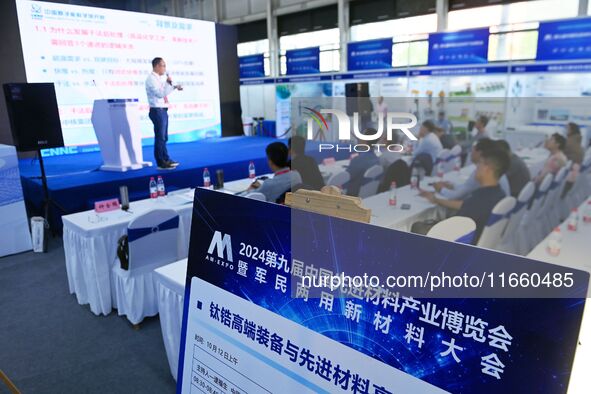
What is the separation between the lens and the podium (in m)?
5.07

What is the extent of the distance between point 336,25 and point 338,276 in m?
10.2

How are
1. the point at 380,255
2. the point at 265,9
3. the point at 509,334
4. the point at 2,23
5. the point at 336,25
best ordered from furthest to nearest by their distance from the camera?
the point at 265,9
the point at 336,25
the point at 2,23
the point at 380,255
the point at 509,334

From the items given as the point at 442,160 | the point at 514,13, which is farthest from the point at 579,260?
the point at 514,13

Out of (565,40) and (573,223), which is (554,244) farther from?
(565,40)

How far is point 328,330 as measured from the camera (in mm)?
734

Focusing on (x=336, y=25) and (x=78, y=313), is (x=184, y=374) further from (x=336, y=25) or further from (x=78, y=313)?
(x=336, y=25)

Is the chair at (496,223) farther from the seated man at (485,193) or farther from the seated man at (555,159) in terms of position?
the seated man at (555,159)

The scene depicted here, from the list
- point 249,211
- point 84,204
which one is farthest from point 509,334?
point 84,204

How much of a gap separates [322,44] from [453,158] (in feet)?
19.2

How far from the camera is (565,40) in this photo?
6.18m

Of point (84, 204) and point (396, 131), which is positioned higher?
point (396, 131)

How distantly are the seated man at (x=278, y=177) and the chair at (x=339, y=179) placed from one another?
2.02ft

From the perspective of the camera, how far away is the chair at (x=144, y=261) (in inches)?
104

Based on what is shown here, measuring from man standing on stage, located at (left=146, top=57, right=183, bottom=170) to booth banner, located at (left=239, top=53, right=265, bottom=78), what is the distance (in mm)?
6133
